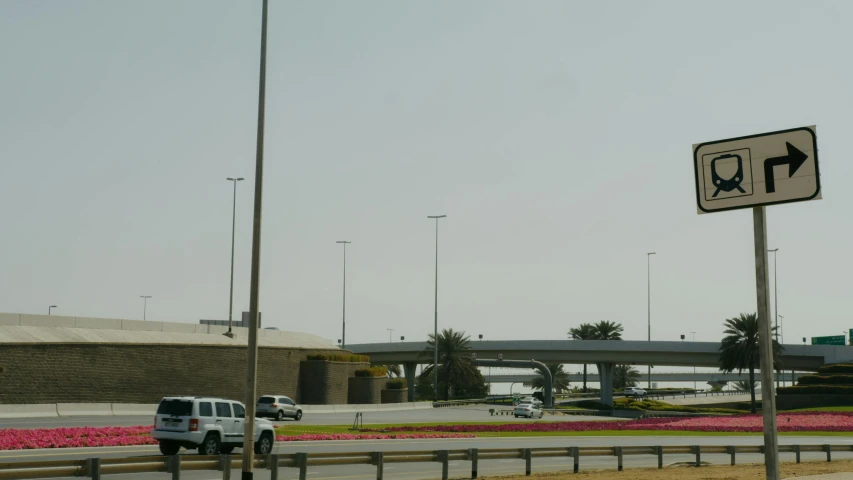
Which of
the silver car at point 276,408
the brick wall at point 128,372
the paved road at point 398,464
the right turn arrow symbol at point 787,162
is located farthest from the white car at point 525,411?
the right turn arrow symbol at point 787,162

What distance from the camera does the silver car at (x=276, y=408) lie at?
182 feet

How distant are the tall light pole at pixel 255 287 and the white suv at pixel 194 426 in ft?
27.8

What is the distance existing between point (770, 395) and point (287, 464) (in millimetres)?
14261

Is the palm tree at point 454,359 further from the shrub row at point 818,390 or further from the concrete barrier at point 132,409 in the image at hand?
the concrete barrier at point 132,409

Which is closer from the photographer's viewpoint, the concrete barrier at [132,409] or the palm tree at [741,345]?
the concrete barrier at [132,409]

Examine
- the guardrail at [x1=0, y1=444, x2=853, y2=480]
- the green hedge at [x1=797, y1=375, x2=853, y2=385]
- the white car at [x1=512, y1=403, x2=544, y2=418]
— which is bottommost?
the white car at [x1=512, y1=403, x2=544, y2=418]

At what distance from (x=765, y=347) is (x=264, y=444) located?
24.2 metres

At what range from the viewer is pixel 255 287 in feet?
63.7

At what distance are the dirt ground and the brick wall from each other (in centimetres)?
3728

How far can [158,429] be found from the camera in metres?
28.0

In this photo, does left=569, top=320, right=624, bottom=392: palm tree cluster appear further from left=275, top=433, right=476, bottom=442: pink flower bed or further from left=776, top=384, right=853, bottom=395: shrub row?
left=275, top=433, right=476, bottom=442: pink flower bed

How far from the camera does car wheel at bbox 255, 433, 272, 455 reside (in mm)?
29844

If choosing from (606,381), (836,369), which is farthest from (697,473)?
(606,381)

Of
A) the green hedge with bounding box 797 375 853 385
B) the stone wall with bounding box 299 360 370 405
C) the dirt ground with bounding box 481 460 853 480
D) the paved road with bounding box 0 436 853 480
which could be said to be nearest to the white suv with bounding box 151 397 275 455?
the paved road with bounding box 0 436 853 480
